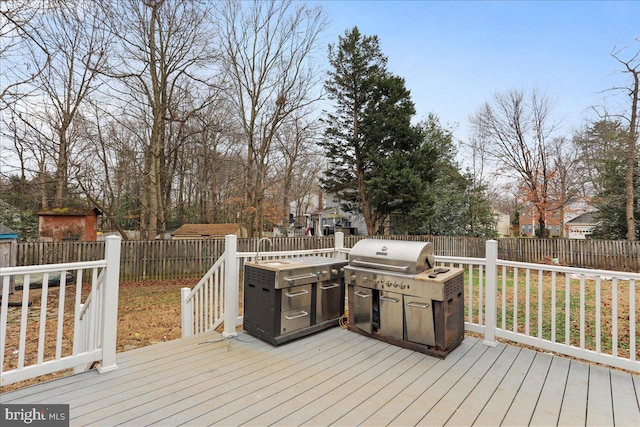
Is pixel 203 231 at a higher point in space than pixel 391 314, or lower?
higher

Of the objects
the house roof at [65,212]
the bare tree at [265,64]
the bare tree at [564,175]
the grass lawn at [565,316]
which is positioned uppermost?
the bare tree at [265,64]

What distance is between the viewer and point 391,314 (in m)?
3.23

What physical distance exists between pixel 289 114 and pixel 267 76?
1.64m

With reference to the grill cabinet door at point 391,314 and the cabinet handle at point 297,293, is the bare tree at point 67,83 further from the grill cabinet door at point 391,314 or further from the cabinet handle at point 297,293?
the grill cabinet door at point 391,314

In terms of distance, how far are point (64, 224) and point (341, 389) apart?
10946mm

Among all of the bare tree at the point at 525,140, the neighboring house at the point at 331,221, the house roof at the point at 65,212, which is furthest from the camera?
the neighboring house at the point at 331,221

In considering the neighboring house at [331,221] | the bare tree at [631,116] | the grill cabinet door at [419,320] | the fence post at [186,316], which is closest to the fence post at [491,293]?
the grill cabinet door at [419,320]

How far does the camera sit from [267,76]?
11.6 m

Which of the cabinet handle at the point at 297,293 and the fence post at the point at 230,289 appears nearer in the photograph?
the cabinet handle at the point at 297,293

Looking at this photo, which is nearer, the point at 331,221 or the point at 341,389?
the point at 341,389

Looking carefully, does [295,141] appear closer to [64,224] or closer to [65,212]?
[65,212]

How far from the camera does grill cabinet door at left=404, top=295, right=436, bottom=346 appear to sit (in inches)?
115

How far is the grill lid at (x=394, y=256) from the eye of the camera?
10.1 ft

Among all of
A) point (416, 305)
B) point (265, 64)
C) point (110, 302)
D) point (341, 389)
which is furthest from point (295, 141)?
point (341, 389)
